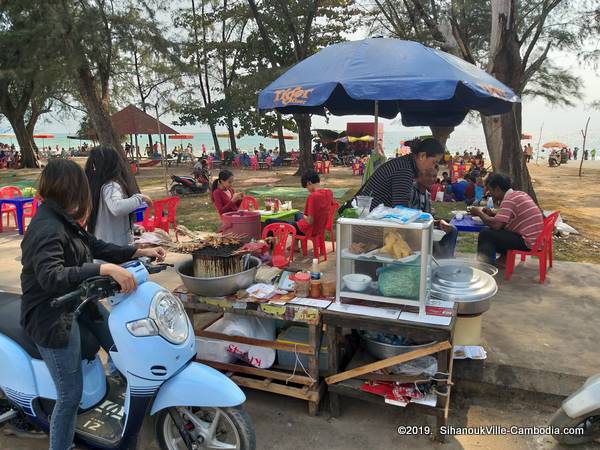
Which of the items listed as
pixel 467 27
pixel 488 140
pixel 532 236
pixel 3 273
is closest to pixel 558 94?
pixel 467 27

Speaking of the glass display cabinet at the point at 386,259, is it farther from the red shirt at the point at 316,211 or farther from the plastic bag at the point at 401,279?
the red shirt at the point at 316,211

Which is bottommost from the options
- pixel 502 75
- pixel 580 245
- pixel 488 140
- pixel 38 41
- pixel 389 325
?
pixel 580 245

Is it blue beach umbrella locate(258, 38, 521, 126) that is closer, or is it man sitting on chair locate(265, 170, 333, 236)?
blue beach umbrella locate(258, 38, 521, 126)

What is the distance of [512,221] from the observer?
5562 mm

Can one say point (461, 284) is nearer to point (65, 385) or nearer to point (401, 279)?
point (401, 279)

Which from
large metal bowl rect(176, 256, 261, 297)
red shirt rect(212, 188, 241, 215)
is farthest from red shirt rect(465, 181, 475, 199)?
large metal bowl rect(176, 256, 261, 297)

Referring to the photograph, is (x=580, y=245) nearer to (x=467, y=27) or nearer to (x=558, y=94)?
(x=467, y=27)

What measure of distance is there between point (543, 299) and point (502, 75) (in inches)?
224

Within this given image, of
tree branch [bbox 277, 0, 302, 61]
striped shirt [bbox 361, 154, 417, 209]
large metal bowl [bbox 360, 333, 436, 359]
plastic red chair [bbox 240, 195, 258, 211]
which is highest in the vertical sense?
tree branch [bbox 277, 0, 302, 61]

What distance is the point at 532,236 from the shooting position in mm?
5449

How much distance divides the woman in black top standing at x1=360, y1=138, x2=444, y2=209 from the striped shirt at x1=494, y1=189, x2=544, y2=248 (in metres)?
2.29

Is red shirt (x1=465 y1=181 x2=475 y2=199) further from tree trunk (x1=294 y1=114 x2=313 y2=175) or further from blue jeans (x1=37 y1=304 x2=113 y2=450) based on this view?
blue jeans (x1=37 y1=304 x2=113 y2=450)

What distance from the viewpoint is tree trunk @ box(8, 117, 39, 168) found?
26406 mm

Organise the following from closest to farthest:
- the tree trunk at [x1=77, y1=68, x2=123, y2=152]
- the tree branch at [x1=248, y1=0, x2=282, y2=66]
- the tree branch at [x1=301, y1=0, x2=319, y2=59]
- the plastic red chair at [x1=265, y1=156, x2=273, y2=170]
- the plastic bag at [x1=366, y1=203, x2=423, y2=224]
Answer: the plastic bag at [x1=366, y1=203, x2=423, y2=224] → the tree trunk at [x1=77, y1=68, x2=123, y2=152] → the tree branch at [x1=248, y1=0, x2=282, y2=66] → the tree branch at [x1=301, y1=0, x2=319, y2=59] → the plastic red chair at [x1=265, y1=156, x2=273, y2=170]
